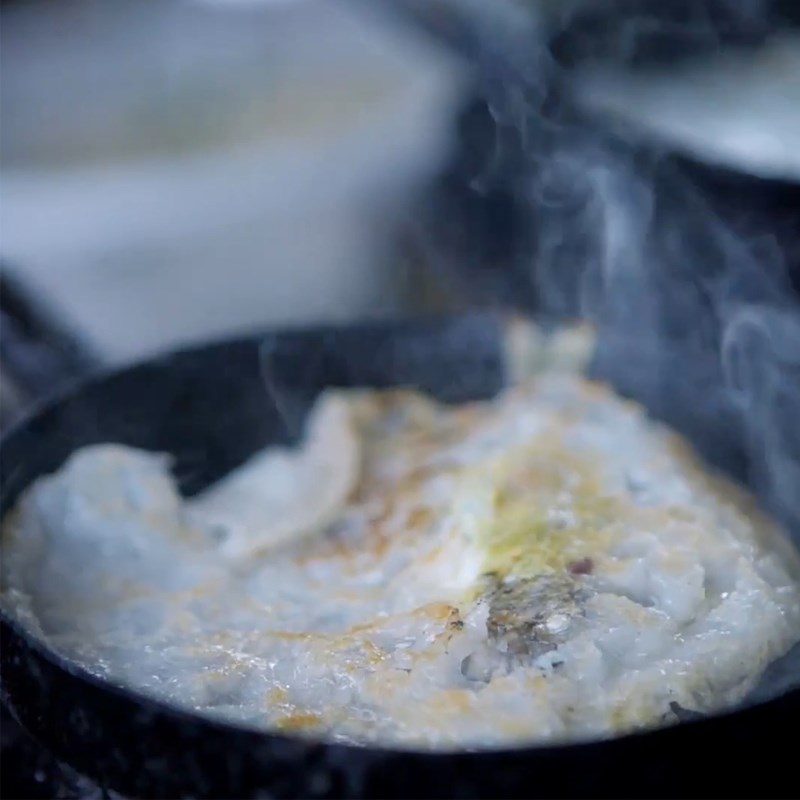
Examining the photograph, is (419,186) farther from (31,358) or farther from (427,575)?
(427,575)

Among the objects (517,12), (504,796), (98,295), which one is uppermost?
(517,12)

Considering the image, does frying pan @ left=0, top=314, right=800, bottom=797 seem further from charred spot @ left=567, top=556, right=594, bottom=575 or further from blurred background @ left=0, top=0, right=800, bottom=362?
blurred background @ left=0, top=0, right=800, bottom=362

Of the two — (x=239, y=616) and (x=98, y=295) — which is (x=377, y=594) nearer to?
(x=239, y=616)

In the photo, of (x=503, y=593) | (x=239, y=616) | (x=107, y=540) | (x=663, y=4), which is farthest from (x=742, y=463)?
(x=663, y=4)

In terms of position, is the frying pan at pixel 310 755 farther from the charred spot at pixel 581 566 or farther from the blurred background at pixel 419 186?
the charred spot at pixel 581 566

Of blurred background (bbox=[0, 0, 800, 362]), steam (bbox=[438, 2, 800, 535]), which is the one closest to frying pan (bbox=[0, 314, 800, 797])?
steam (bbox=[438, 2, 800, 535])

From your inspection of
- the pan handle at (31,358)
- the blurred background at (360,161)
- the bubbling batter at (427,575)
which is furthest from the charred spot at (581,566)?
A: the blurred background at (360,161)
